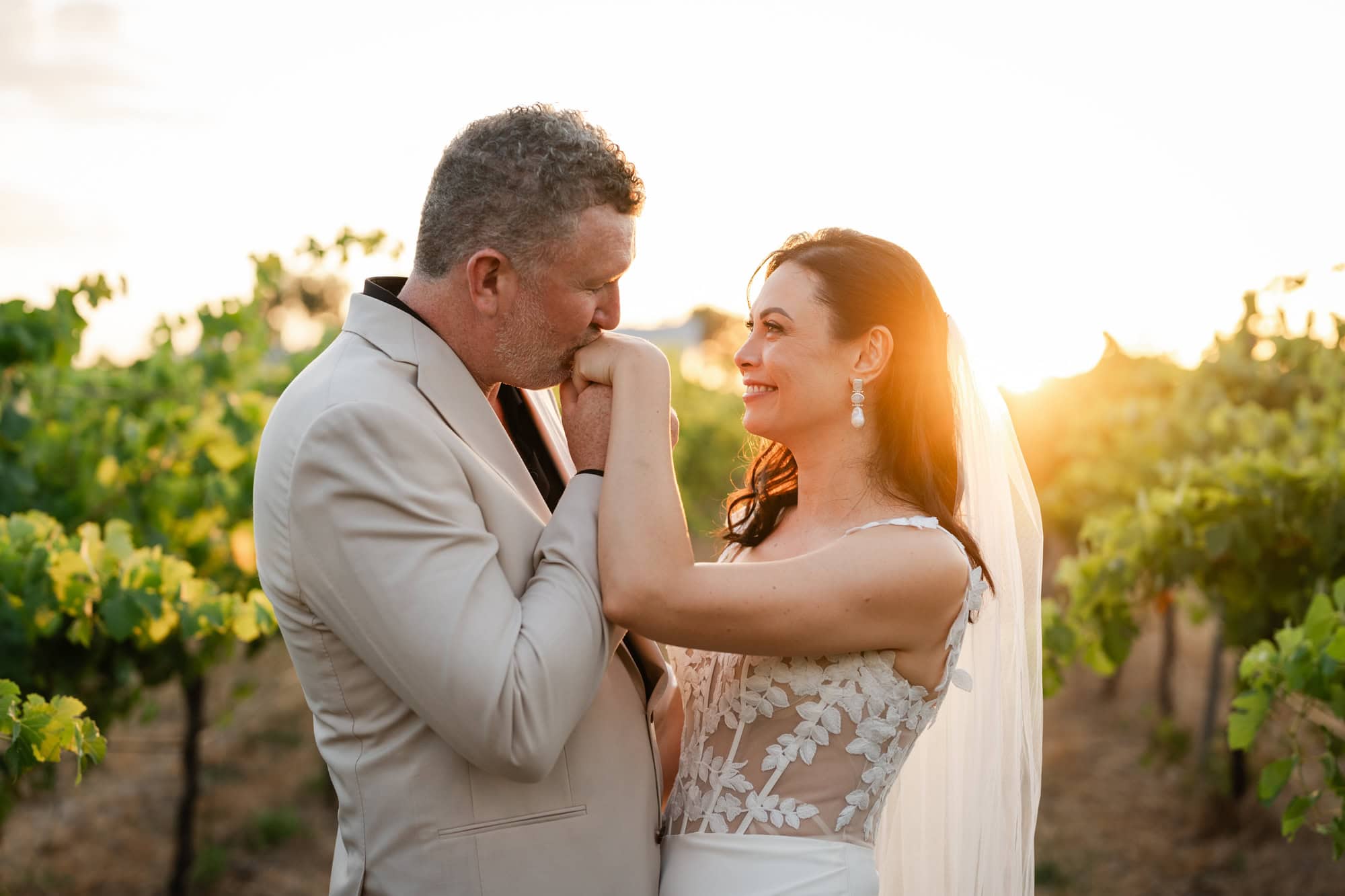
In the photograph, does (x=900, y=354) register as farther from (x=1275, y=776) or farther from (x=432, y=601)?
(x=1275, y=776)

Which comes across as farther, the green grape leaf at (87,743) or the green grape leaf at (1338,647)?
the green grape leaf at (1338,647)

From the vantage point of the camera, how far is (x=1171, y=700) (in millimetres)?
10617

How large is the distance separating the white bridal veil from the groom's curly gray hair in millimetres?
1188

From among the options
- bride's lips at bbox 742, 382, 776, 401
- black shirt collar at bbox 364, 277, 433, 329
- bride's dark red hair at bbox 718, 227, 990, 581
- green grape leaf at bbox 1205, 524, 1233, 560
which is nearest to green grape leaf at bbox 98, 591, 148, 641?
black shirt collar at bbox 364, 277, 433, 329

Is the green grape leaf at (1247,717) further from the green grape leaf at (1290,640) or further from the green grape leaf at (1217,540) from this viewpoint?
the green grape leaf at (1217,540)

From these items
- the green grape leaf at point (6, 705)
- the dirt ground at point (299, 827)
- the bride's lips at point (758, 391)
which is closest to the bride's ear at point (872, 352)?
the bride's lips at point (758, 391)

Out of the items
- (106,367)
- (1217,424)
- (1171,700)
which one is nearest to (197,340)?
(106,367)

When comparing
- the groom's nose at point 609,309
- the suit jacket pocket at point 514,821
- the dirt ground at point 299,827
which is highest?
the groom's nose at point 609,309

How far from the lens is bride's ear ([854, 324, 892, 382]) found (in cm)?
262

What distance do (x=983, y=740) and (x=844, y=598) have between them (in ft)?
2.63

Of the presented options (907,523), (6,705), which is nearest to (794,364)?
(907,523)

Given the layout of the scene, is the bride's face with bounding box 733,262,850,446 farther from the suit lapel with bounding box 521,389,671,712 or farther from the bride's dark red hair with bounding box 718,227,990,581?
the suit lapel with bounding box 521,389,671,712

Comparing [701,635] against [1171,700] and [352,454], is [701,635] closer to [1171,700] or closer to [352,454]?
[352,454]

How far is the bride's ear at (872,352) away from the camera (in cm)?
262
